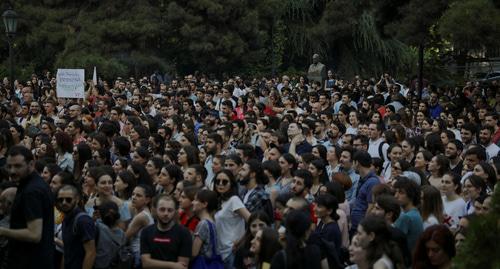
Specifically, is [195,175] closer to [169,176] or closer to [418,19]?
[169,176]

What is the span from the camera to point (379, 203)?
28.8 feet

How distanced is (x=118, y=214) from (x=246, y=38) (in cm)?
3083

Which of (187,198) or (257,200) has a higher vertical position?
(187,198)

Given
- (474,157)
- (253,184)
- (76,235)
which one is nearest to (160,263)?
(76,235)

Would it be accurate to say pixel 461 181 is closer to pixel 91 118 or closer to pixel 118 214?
pixel 118 214

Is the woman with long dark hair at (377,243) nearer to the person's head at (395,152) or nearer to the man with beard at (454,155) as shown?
the person's head at (395,152)

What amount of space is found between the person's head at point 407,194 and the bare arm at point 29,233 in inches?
142

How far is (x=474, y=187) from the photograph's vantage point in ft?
32.9

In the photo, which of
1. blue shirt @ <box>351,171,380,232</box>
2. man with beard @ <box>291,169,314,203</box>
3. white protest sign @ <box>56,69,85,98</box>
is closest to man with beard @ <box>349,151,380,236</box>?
blue shirt @ <box>351,171,380,232</box>

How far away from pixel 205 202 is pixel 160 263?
0.91 m

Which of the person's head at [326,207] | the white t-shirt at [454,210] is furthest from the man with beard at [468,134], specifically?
the person's head at [326,207]

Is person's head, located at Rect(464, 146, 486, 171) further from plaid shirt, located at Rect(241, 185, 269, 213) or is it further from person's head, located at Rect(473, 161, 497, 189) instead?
plaid shirt, located at Rect(241, 185, 269, 213)

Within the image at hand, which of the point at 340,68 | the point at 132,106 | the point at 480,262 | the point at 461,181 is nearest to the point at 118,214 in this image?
the point at 461,181

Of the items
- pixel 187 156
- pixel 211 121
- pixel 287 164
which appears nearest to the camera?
pixel 287 164
